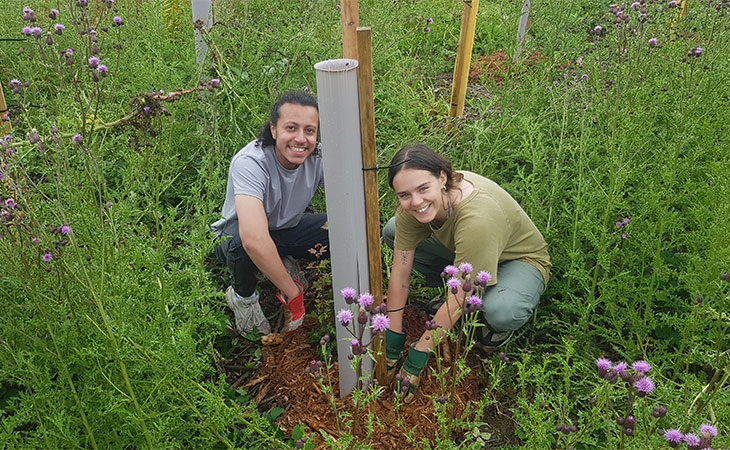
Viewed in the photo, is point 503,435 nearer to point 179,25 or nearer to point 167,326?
point 167,326

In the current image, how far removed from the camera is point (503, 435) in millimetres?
2516

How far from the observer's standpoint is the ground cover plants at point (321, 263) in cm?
190

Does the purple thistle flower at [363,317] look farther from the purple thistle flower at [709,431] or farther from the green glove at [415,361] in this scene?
the purple thistle flower at [709,431]

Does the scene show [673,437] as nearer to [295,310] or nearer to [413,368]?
[413,368]

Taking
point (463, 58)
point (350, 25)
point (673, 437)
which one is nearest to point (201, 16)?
point (463, 58)

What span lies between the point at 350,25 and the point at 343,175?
53cm

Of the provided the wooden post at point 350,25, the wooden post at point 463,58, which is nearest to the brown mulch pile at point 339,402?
the wooden post at point 350,25

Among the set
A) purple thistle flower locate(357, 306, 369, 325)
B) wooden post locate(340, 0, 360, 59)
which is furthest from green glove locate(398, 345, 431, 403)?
wooden post locate(340, 0, 360, 59)

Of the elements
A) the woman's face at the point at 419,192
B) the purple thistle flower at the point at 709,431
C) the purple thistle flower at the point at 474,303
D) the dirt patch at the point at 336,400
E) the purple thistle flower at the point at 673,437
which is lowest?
the dirt patch at the point at 336,400

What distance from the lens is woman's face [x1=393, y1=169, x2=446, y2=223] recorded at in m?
2.46

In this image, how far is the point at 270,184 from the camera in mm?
3074

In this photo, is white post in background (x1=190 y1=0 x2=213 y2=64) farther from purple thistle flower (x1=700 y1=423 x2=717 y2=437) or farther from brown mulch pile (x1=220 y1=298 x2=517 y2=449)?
purple thistle flower (x1=700 y1=423 x2=717 y2=437)

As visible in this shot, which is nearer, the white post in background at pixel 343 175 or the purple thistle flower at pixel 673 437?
the purple thistle flower at pixel 673 437

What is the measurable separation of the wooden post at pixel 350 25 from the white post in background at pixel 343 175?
0.50 ft
